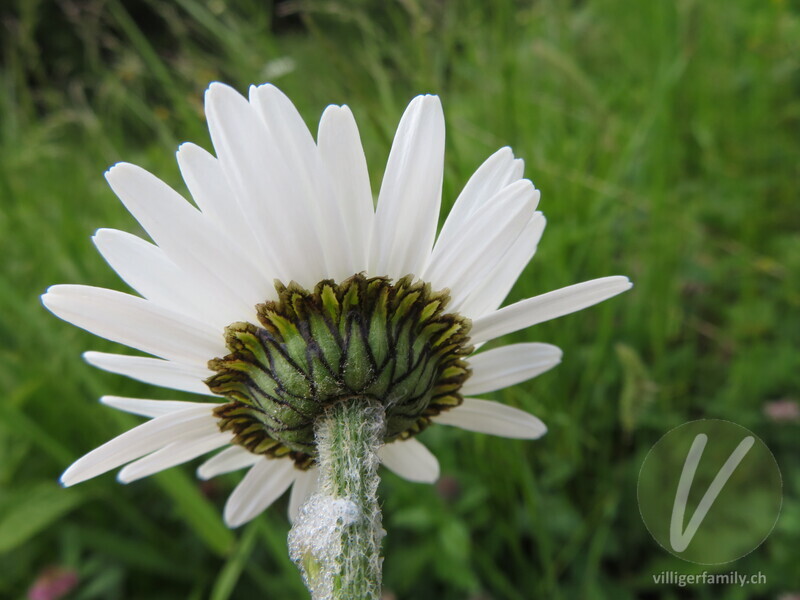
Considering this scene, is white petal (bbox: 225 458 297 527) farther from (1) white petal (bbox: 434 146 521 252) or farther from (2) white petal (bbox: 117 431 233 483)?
(1) white petal (bbox: 434 146 521 252)

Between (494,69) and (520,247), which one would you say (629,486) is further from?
(494,69)

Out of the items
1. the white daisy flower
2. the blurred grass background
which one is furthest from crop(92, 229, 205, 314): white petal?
the blurred grass background

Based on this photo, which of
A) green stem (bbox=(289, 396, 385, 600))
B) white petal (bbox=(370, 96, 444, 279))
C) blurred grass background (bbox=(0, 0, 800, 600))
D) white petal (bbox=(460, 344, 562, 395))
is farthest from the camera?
blurred grass background (bbox=(0, 0, 800, 600))

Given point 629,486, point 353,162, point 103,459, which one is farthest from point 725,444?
point 103,459

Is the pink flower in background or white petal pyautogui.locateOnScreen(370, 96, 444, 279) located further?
the pink flower in background

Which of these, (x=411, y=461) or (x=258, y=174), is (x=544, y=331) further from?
(x=258, y=174)

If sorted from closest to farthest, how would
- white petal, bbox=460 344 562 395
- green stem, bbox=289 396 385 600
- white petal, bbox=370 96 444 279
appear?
green stem, bbox=289 396 385 600, white petal, bbox=370 96 444 279, white petal, bbox=460 344 562 395

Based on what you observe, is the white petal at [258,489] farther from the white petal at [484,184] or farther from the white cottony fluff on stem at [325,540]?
the white petal at [484,184]
